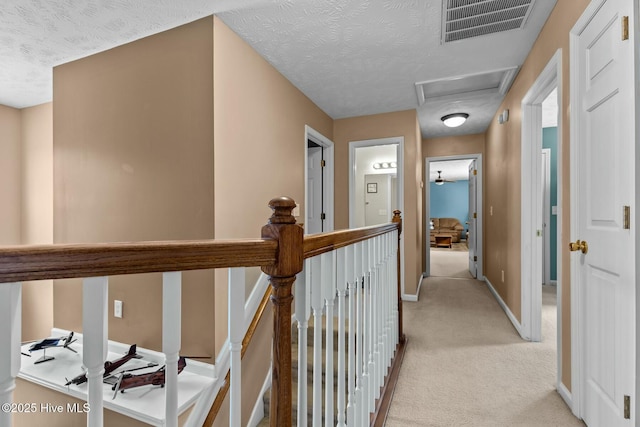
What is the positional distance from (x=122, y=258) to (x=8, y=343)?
175mm

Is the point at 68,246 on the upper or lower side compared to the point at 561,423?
upper

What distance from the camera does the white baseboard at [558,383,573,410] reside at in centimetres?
171

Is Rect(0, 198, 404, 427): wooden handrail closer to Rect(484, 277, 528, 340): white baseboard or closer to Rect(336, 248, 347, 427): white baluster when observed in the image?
Rect(336, 248, 347, 427): white baluster

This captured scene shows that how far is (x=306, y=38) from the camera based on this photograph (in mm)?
2283

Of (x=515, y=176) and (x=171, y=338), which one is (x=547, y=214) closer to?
(x=515, y=176)

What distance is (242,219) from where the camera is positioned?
2260 mm

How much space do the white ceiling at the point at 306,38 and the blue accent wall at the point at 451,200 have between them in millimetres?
9040

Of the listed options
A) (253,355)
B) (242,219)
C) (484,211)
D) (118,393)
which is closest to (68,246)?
(242,219)

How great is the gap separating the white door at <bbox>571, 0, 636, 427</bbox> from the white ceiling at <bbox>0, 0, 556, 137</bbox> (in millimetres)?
762

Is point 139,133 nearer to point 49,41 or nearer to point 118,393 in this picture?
point 49,41

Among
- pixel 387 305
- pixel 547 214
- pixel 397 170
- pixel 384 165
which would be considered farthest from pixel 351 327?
pixel 384 165

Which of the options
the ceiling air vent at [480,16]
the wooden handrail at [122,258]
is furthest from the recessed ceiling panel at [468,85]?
the wooden handrail at [122,258]

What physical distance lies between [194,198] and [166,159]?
396 millimetres

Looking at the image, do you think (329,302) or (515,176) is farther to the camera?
(515,176)
